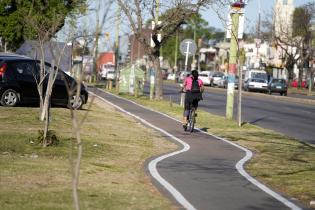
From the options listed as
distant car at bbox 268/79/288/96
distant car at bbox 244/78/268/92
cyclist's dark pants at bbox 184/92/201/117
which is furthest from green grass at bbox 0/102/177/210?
distant car at bbox 244/78/268/92

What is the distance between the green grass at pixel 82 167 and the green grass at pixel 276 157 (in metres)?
2.03

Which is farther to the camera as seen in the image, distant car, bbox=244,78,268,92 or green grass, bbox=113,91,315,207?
distant car, bbox=244,78,268,92

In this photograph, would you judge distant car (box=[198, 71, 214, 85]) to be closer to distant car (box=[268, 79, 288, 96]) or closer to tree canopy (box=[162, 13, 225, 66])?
distant car (box=[268, 79, 288, 96])

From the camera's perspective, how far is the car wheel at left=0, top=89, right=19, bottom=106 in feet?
69.4

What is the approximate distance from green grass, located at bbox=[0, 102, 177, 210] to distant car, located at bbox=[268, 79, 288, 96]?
4392cm

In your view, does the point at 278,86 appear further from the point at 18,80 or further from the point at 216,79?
the point at 18,80

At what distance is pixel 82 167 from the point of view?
36.7ft

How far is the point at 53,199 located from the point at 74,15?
18394 mm

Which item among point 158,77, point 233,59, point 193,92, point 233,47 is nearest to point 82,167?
point 193,92

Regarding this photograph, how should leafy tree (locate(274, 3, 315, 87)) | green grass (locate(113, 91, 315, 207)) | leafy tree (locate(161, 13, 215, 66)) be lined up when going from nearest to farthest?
green grass (locate(113, 91, 315, 207)) → leafy tree (locate(274, 3, 315, 87)) → leafy tree (locate(161, 13, 215, 66))

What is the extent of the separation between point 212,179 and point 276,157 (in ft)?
13.0

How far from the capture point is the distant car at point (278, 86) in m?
61.1

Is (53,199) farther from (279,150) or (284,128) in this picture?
(284,128)

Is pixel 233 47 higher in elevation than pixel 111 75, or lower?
higher
